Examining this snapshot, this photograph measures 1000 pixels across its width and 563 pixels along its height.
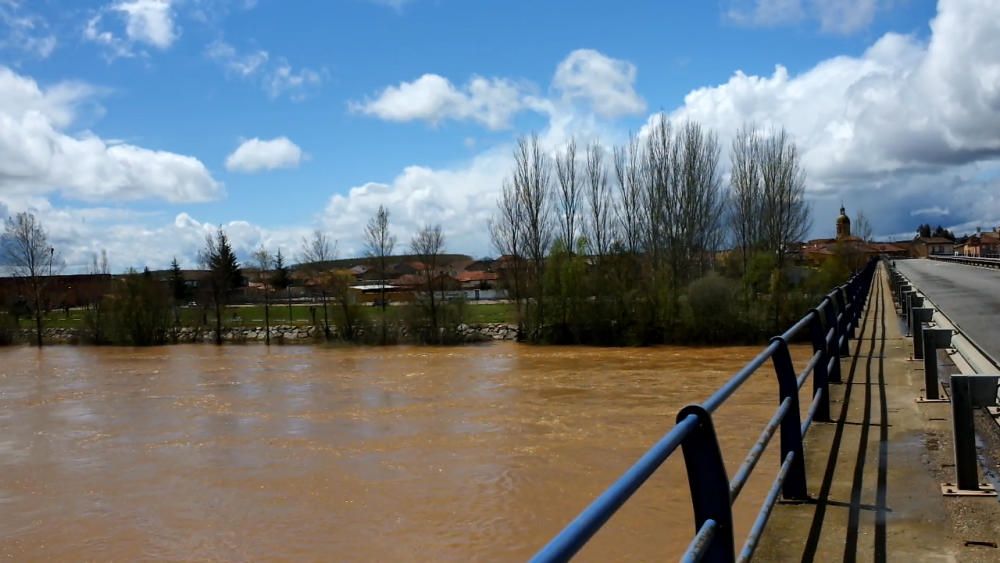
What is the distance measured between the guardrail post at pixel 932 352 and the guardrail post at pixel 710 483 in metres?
5.16

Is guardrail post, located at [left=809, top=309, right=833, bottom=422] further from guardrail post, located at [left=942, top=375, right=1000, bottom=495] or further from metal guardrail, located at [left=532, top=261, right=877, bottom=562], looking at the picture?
guardrail post, located at [left=942, top=375, right=1000, bottom=495]

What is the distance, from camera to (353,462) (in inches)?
612

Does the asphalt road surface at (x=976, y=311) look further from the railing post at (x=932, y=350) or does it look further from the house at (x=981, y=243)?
the house at (x=981, y=243)

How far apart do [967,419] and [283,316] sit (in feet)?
223

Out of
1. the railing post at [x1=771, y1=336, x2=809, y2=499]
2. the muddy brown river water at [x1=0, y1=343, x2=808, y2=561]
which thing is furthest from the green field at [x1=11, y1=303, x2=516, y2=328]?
the railing post at [x1=771, y1=336, x2=809, y2=499]

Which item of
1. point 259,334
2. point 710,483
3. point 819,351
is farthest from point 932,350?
point 259,334

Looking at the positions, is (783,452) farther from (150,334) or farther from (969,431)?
(150,334)

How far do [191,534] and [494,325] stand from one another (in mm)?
38168

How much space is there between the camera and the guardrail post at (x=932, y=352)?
21.6 ft

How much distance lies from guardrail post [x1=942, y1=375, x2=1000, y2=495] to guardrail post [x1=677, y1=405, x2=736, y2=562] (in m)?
2.55

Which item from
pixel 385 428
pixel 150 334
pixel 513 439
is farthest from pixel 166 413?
pixel 150 334

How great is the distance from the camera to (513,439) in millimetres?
17141

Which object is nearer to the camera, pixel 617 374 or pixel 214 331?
pixel 617 374

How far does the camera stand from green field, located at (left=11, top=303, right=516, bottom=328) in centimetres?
4794
